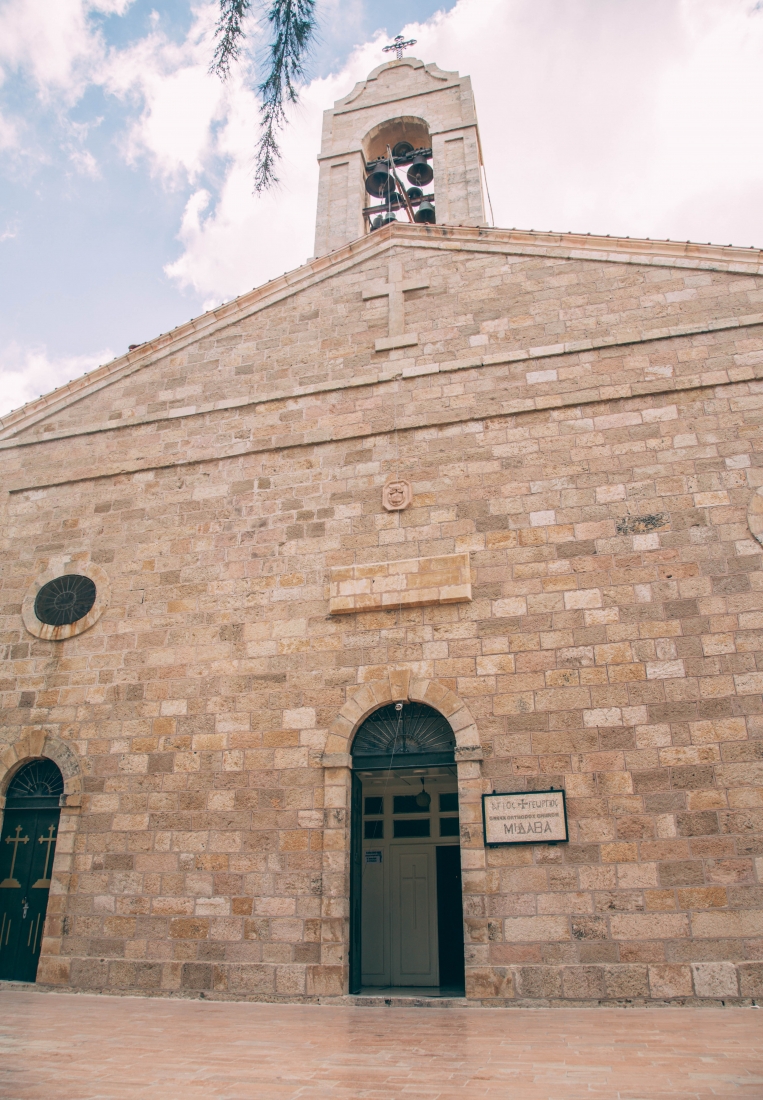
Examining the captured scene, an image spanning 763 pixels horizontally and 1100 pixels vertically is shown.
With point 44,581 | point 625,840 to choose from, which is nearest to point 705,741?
point 625,840

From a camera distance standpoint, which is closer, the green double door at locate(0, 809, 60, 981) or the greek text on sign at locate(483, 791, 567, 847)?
the greek text on sign at locate(483, 791, 567, 847)

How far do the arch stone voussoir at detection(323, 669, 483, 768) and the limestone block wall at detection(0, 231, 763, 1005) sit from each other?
4 cm

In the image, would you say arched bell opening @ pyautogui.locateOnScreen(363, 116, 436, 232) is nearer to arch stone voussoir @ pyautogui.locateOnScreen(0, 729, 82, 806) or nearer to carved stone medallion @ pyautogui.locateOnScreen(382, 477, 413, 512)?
carved stone medallion @ pyautogui.locateOnScreen(382, 477, 413, 512)

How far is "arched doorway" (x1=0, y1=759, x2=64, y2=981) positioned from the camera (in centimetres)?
802

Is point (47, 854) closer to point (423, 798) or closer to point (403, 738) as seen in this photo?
point (403, 738)

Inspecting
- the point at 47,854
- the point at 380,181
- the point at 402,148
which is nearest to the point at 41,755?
the point at 47,854

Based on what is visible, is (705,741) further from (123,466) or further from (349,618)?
(123,466)

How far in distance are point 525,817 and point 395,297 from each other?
610 centimetres

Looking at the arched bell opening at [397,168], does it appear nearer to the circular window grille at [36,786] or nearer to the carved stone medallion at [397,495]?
the carved stone medallion at [397,495]

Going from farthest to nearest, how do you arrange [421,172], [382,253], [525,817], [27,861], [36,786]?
[421,172], [382,253], [36,786], [27,861], [525,817]

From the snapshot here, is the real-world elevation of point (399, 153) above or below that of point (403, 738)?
above

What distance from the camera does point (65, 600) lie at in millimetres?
9289

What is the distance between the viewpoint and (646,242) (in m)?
8.80

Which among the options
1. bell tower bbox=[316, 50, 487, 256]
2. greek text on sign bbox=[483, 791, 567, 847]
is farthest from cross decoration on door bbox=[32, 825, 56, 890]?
bell tower bbox=[316, 50, 487, 256]
